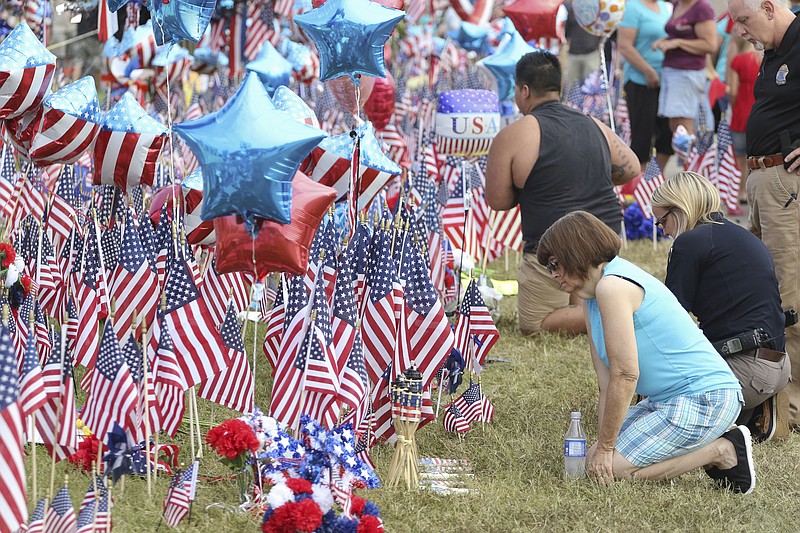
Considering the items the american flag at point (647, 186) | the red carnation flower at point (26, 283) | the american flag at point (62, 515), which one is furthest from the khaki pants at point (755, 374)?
the american flag at point (647, 186)

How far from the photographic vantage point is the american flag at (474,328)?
5297 millimetres

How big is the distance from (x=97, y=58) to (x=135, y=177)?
9137 millimetres

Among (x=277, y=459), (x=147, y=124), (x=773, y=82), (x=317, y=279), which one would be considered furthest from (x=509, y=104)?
(x=277, y=459)

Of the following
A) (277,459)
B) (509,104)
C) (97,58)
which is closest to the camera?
(277,459)

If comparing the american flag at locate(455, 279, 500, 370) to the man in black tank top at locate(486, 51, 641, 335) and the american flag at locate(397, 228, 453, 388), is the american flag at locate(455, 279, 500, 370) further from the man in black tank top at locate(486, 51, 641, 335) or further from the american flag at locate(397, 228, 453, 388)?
the man in black tank top at locate(486, 51, 641, 335)

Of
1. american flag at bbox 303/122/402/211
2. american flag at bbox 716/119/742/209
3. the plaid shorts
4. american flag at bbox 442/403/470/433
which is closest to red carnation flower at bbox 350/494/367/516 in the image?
the plaid shorts

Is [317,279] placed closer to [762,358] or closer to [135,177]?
[135,177]

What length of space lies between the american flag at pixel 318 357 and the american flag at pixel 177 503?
2.08 ft

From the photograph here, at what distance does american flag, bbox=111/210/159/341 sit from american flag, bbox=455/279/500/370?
1492mm

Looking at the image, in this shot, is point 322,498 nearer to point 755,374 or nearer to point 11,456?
point 11,456

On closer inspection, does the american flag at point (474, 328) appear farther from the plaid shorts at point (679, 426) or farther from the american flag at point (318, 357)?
the american flag at point (318, 357)

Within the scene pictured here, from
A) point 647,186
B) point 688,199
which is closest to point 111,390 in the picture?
point 688,199

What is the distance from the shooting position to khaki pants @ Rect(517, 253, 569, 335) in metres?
6.92

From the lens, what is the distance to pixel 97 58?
13.7 metres
